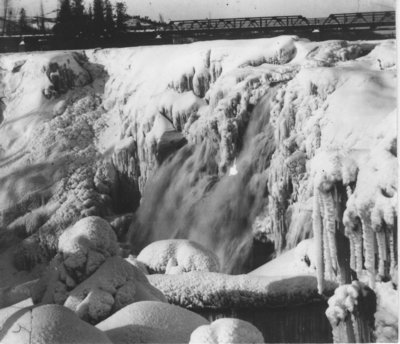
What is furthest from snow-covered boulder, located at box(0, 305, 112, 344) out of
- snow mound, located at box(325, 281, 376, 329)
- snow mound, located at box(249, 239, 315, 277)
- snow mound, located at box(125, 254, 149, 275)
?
snow mound, located at box(249, 239, 315, 277)

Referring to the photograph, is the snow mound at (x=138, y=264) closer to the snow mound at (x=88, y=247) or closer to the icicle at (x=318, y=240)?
the snow mound at (x=88, y=247)

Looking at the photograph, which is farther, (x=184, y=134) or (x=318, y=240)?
(x=184, y=134)

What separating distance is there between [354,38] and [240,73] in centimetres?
140

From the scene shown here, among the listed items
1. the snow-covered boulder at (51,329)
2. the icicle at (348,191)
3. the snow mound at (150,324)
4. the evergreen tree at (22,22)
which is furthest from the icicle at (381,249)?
the evergreen tree at (22,22)

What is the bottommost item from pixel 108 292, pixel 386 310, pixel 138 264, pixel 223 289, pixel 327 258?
pixel 223 289

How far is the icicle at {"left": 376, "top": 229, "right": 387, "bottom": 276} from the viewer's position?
5.36 meters

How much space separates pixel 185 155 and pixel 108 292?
2143mm

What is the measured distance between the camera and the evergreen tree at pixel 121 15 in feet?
23.5

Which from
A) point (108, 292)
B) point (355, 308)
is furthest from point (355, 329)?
point (108, 292)

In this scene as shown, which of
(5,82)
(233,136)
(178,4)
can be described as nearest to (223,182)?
(233,136)

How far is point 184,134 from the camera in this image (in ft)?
27.6

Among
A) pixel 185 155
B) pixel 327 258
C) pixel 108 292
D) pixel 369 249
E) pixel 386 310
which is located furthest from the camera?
pixel 185 155

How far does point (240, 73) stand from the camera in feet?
27.5

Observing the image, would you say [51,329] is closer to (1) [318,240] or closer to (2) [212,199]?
(1) [318,240]
